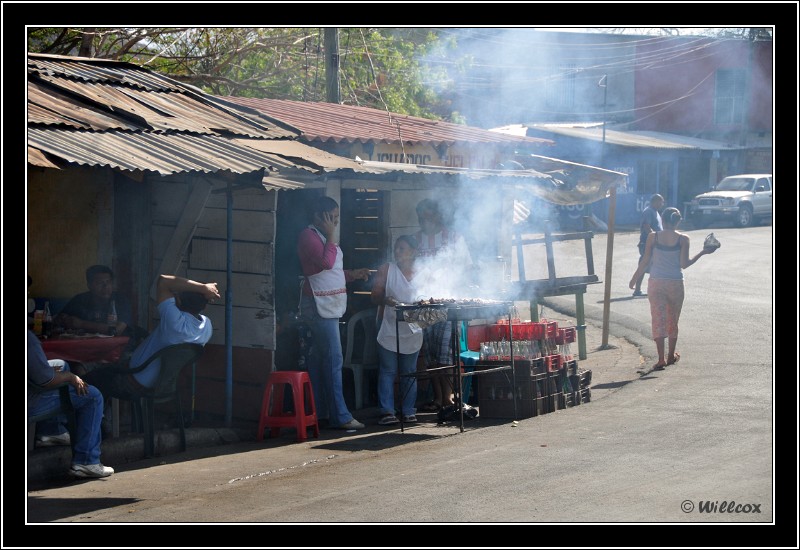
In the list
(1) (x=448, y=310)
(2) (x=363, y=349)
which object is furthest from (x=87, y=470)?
(2) (x=363, y=349)

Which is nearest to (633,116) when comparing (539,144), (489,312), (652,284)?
(539,144)

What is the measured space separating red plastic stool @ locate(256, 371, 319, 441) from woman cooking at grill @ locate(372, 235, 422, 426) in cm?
80

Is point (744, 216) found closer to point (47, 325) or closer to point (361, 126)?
point (361, 126)

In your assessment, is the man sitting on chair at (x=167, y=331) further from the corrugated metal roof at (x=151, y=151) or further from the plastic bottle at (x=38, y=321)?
the corrugated metal roof at (x=151, y=151)

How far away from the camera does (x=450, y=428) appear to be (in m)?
9.22

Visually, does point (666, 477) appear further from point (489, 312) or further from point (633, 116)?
point (633, 116)

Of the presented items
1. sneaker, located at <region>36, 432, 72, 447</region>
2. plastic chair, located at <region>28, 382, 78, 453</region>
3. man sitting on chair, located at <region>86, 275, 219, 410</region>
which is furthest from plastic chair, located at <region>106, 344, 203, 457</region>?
plastic chair, located at <region>28, 382, 78, 453</region>

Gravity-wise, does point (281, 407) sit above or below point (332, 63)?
below

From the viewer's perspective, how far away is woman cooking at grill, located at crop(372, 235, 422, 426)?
30.9ft

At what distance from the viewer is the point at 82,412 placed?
7.22 m

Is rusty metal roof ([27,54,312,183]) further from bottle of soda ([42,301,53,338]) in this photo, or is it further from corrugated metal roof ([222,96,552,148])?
bottle of soda ([42,301,53,338])

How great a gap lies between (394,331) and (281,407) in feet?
4.12

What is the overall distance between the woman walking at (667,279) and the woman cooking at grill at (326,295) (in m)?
4.34

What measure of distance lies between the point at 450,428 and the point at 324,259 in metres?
1.91
